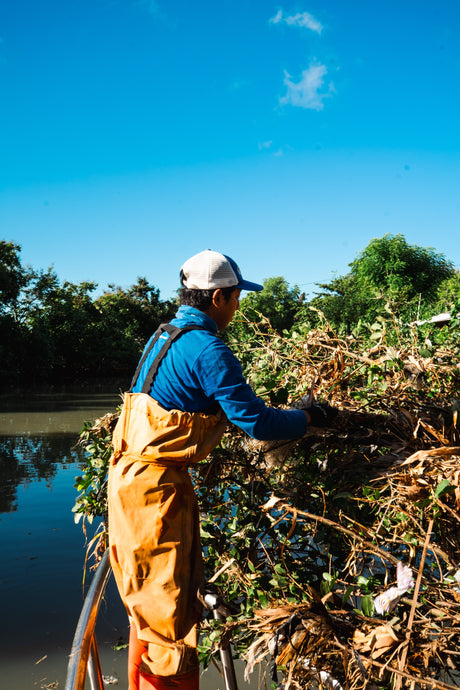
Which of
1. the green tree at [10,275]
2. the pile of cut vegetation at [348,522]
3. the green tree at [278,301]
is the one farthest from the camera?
the green tree at [278,301]

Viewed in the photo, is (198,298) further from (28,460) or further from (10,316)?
(10,316)

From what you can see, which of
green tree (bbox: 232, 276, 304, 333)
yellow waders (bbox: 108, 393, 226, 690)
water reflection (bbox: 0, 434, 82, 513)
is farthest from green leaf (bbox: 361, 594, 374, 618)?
green tree (bbox: 232, 276, 304, 333)

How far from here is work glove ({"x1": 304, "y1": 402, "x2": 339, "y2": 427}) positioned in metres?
1.94

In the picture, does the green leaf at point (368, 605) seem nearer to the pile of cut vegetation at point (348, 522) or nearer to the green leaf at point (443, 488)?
the pile of cut vegetation at point (348, 522)

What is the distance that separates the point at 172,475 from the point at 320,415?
61cm

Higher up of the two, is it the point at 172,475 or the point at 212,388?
the point at 212,388

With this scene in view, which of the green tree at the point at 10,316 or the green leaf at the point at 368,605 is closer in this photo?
the green leaf at the point at 368,605

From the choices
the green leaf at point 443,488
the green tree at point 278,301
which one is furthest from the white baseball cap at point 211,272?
the green tree at point 278,301

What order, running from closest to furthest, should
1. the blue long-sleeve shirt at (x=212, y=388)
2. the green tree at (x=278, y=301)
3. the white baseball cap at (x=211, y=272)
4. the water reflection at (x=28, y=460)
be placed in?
the blue long-sleeve shirt at (x=212, y=388)
the white baseball cap at (x=211, y=272)
the water reflection at (x=28, y=460)
the green tree at (x=278, y=301)

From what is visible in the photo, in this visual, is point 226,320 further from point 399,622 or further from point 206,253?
point 399,622

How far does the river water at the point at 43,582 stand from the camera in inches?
175

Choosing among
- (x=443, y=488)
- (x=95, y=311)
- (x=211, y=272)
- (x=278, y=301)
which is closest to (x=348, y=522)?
(x=443, y=488)

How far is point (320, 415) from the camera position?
1.95 m

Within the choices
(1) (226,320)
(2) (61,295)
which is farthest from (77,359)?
(1) (226,320)
